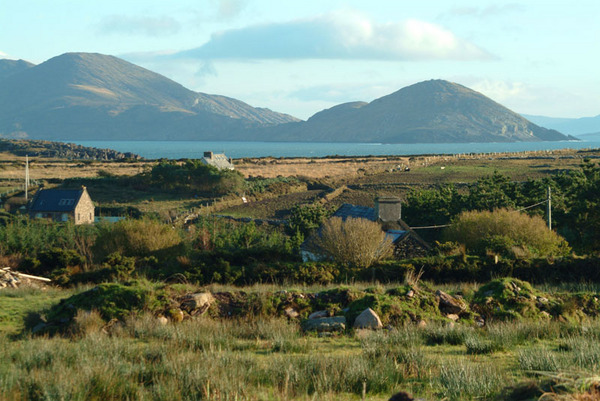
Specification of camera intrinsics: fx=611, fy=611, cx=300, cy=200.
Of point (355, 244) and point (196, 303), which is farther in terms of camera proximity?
point (355, 244)

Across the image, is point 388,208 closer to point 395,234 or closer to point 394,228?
point 394,228

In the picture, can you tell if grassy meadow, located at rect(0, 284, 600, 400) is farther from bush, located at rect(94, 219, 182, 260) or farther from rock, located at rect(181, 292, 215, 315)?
bush, located at rect(94, 219, 182, 260)

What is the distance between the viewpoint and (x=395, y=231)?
28.3 m

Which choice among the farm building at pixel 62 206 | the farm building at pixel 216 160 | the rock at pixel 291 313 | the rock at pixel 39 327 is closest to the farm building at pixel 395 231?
the rock at pixel 291 313

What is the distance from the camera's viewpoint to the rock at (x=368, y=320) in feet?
42.3

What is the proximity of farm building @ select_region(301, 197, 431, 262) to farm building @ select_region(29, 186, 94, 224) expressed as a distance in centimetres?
2533

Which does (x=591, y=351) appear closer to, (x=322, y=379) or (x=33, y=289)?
(x=322, y=379)

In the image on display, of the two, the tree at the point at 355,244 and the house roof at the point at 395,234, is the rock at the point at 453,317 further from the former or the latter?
the house roof at the point at 395,234

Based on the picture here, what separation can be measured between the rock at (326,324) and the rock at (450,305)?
2.76 metres

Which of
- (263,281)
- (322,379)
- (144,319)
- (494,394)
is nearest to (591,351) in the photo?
(494,394)

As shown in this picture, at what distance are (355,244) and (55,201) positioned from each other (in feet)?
107

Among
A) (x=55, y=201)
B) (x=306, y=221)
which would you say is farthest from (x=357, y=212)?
(x=55, y=201)

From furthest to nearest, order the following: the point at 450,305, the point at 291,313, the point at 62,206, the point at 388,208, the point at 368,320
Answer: the point at 62,206 < the point at 388,208 < the point at 450,305 < the point at 291,313 < the point at 368,320

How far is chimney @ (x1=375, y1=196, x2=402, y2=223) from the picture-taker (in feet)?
95.4
